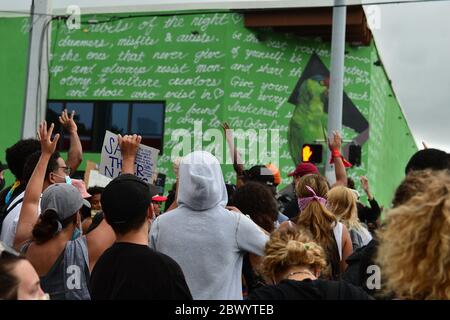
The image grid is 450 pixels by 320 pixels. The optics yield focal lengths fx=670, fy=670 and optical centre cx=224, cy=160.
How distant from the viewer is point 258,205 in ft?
13.7

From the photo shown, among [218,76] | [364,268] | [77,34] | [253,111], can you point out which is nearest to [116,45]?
[77,34]

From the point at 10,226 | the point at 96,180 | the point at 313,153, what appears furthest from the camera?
the point at 313,153

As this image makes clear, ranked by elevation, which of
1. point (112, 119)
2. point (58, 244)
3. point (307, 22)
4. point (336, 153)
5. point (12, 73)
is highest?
point (307, 22)

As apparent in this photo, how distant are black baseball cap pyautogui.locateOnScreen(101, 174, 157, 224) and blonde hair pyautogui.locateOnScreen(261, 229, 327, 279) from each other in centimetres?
61

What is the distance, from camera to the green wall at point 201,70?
1842cm

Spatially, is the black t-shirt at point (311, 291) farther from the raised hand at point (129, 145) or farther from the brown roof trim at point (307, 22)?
the brown roof trim at point (307, 22)

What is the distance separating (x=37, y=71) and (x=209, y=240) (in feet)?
22.1

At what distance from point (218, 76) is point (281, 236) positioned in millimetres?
15822

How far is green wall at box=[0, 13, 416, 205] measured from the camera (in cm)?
1842

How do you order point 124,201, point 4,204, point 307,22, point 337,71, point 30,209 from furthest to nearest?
point 307,22
point 337,71
point 4,204
point 30,209
point 124,201

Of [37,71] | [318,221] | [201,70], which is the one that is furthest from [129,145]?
[201,70]

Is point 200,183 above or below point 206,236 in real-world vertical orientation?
above

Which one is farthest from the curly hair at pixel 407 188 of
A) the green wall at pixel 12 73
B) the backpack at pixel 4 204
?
the green wall at pixel 12 73

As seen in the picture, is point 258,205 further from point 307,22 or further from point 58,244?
point 307,22
